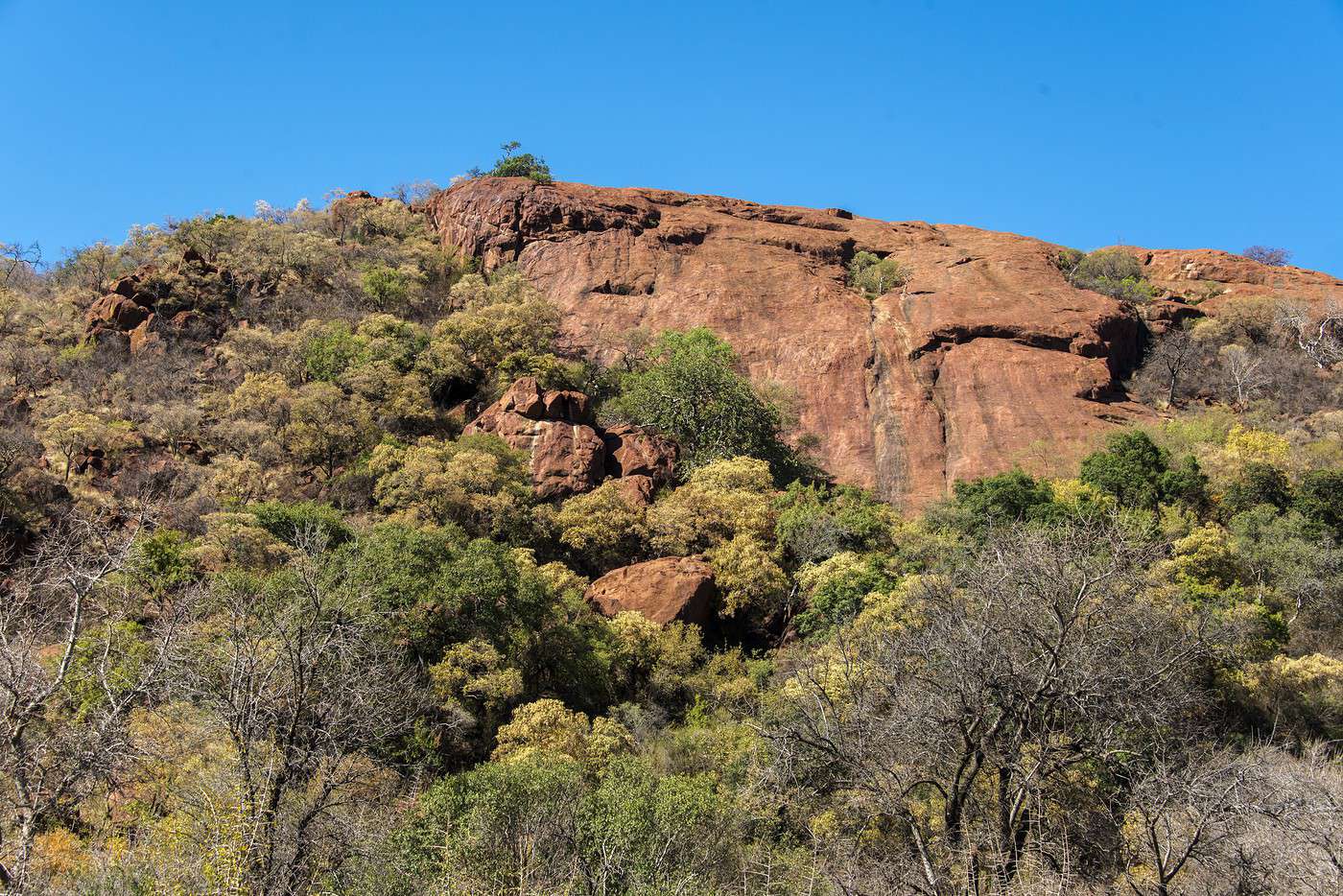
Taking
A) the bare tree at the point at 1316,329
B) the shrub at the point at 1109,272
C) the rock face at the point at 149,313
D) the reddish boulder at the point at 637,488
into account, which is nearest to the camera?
the reddish boulder at the point at 637,488

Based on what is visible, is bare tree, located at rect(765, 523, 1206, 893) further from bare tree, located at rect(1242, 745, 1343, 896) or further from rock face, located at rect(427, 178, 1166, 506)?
rock face, located at rect(427, 178, 1166, 506)

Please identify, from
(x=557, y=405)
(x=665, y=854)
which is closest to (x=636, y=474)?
(x=557, y=405)

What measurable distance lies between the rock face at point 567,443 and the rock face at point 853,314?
0.65 m

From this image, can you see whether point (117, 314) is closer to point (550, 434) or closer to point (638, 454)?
point (550, 434)

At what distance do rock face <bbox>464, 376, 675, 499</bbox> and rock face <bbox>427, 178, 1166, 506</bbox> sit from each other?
25.5 inches

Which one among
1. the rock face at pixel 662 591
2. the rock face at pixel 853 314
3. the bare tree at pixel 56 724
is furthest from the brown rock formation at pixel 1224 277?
the bare tree at pixel 56 724

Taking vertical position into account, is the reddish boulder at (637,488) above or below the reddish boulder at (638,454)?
below

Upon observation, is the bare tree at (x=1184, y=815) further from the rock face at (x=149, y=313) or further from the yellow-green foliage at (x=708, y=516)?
the rock face at (x=149, y=313)

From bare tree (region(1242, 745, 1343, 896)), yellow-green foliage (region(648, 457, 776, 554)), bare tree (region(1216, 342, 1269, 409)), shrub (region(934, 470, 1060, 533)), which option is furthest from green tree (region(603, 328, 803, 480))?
bare tree (region(1242, 745, 1343, 896))

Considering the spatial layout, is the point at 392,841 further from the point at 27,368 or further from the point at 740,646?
the point at 27,368

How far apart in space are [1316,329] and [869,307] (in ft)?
72.7

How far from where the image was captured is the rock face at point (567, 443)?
3594 cm

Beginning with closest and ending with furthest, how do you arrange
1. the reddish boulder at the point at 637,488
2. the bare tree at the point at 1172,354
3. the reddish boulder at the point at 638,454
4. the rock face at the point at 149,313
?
the reddish boulder at the point at 637,488 → the reddish boulder at the point at 638,454 → the rock face at the point at 149,313 → the bare tree at the point at 1172,354

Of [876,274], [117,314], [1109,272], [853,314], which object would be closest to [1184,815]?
[853,314]
